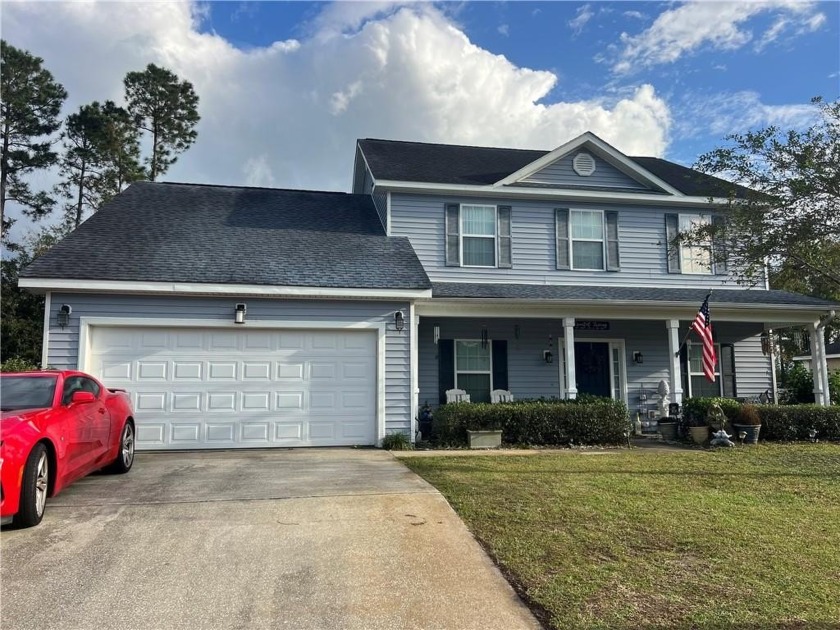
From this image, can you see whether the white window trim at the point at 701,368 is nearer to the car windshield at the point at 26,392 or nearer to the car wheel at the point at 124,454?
the car wheel at the point at 124,454

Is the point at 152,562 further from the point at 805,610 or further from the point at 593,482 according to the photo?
the point at 593,482

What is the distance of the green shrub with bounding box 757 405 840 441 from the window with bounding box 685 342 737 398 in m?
3.19

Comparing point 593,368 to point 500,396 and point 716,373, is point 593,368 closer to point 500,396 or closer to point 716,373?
point 500,396

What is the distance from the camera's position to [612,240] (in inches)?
539

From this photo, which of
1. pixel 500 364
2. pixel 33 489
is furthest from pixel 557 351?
pixel 33 489

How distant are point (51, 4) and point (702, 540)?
39.6ft

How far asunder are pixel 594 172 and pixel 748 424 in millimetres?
6600

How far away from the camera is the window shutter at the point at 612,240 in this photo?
13.6 m

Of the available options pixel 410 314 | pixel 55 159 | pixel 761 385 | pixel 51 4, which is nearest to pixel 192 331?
pixel 410 314

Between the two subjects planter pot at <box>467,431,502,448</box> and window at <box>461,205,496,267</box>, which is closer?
planter pot at <box>467,431,502,448</box>

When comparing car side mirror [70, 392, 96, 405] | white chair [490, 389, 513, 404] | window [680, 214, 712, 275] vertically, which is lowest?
white chair [490, 389, 513, 404]

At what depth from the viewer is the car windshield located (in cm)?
523

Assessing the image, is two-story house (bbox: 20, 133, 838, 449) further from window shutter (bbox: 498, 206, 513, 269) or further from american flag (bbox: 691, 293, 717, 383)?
american flag (bbox: 691, 293, 717, 383)

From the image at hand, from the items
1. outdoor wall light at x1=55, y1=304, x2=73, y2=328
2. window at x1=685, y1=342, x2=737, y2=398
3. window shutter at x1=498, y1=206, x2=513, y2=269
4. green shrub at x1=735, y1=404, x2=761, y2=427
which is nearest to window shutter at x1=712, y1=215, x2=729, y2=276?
green shrub at x1=735, y1=404, x2=761, y2=427
